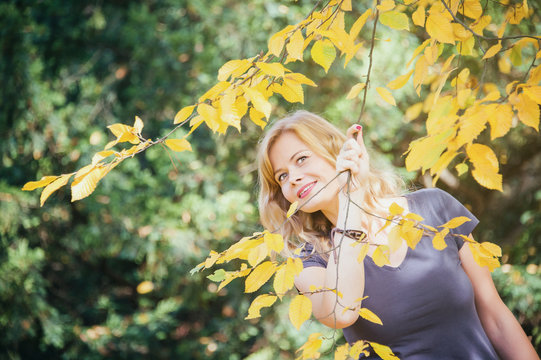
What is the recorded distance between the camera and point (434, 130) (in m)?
1.14

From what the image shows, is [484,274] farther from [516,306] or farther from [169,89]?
[169,89]

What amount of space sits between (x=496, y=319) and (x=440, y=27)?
3.05 ft

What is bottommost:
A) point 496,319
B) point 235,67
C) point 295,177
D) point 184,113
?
point 496,319

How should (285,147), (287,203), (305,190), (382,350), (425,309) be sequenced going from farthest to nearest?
(287,203), (285,147), (305,190), (425,309), (382,350)

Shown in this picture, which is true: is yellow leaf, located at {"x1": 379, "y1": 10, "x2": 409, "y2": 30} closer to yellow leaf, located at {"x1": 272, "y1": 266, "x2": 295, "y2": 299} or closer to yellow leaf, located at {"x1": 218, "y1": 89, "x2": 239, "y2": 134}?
yellow leaf, located at {"x1": 218, "y1": 89, "x2": 239, "y2": 134}

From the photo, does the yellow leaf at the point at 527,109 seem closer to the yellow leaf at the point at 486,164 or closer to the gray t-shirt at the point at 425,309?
the yellow leaf at the point at 486,164

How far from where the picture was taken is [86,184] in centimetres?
111

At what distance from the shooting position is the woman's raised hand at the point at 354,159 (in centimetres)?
126

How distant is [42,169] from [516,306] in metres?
4.05

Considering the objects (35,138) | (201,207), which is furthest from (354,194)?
(35,138)

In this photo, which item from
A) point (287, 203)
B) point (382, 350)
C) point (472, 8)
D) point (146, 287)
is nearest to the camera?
point (382, 350)

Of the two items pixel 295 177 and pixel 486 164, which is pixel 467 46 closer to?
pixel 486 164

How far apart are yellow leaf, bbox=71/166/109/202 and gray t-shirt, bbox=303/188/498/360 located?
0.69 metres

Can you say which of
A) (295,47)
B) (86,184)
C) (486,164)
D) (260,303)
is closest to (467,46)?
(486,164)
